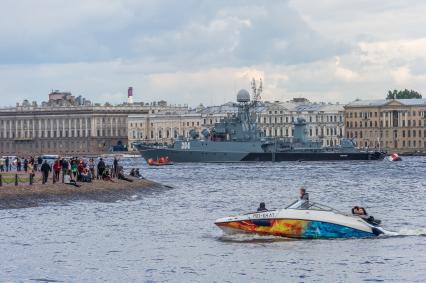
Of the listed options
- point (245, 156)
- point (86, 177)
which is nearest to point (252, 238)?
point (86, 177)

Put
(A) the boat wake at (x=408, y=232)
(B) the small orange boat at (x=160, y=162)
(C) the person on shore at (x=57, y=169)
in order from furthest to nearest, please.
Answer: (B) the small orange boat at (x=160, y=162), (C) the person on shore at (x=57, y=169), (A) the boat wake at (x=408, y=232)

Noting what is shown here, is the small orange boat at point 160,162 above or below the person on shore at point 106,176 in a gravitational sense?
above

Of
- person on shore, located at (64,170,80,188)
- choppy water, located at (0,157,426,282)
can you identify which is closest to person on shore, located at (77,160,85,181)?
person on shore, located at (64,170,80,188)

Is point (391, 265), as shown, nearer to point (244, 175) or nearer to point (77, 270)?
point (77, 270)

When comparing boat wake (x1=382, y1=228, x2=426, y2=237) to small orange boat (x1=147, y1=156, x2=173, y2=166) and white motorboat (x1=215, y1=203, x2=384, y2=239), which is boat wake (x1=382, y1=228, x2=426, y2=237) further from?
small orange boat (x1=147, y1=156, x2=173, y2=166)

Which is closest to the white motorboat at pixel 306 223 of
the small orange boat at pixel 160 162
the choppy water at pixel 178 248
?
the choppy water at pixel 178 248

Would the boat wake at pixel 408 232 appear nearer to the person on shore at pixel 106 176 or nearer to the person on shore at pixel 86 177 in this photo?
the person on shore at pixel 86 177

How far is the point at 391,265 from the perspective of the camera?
40688 millimetres

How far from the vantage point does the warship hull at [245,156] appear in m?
170

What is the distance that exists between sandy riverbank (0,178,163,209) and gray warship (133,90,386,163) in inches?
3565

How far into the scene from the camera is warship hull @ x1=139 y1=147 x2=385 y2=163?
6708 inches

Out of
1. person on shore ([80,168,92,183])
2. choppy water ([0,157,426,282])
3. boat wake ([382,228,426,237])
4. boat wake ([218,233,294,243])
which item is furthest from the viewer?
person on shore ([80,168,92,183])

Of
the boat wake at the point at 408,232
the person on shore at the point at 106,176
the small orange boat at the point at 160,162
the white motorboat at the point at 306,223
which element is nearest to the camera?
the white motorboat at the point at 306,223

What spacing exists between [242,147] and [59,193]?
341 feet
